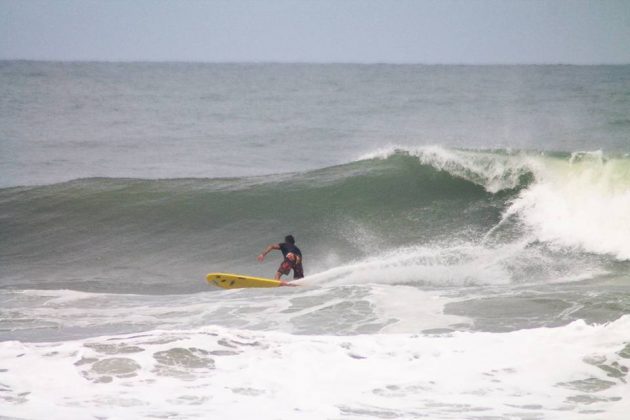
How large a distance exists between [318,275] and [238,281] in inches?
50.9

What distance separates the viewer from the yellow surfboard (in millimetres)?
13201

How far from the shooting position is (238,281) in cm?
1346

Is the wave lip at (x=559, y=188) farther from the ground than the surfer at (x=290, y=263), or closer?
farther from the ground

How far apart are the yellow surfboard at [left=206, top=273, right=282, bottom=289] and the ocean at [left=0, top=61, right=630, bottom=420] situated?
0.82 ft

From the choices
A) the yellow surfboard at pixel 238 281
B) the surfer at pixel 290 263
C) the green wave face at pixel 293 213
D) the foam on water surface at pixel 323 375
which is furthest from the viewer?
the green wave face at pixel 293 213

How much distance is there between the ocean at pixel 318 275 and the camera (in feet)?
26.7

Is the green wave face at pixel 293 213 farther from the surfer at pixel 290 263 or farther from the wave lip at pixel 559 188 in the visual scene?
the surfer at pixel 290 263

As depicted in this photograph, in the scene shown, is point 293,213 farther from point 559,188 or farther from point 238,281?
point 559,188

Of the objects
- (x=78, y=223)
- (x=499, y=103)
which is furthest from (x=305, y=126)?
(x=78, y=223)

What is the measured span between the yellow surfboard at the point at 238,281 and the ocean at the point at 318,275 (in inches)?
9.9

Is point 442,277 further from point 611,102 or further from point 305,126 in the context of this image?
point 611,102

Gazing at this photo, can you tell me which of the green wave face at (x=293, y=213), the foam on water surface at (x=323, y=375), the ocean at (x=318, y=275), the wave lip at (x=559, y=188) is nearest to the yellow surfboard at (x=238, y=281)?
the ocean at (x=318, y=275)

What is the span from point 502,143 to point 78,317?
2198 centimetres

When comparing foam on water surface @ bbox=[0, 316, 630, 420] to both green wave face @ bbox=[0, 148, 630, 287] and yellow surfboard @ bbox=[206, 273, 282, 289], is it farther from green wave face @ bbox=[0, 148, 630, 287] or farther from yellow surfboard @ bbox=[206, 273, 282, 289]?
green wave face @ bbox=[0, 148, 630, 287]
